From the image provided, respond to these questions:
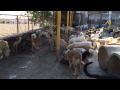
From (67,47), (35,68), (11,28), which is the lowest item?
(35,68)

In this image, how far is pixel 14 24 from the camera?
13.7 metres

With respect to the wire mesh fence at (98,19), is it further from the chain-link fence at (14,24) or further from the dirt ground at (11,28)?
the dirt ground at (11,28)

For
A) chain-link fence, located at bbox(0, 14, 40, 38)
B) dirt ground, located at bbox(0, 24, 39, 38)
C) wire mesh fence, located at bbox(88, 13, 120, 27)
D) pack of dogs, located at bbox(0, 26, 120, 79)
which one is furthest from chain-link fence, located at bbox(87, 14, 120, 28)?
pack of dogs, located at bbox(0, 26, 120, 79)

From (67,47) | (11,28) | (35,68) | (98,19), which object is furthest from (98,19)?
(35,68)

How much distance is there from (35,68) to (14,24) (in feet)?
21.4

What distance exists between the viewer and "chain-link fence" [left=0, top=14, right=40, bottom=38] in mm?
12680

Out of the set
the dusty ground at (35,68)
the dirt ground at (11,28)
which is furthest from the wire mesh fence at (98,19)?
the dusty ground at (35,68)

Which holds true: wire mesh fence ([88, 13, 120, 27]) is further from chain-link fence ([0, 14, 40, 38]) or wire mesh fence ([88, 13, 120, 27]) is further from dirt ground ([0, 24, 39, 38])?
dirt ground ([0, 24, 39, 38])

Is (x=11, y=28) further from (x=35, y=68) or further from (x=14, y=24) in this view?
(x=35, y=68)

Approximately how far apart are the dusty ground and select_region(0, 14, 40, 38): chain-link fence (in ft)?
9.95

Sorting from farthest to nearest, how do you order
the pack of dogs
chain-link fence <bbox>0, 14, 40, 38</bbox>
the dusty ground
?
chain-link fence <bbox>0, 14, 40, 38</bbox>, the pack of dogs, the dusty ground
